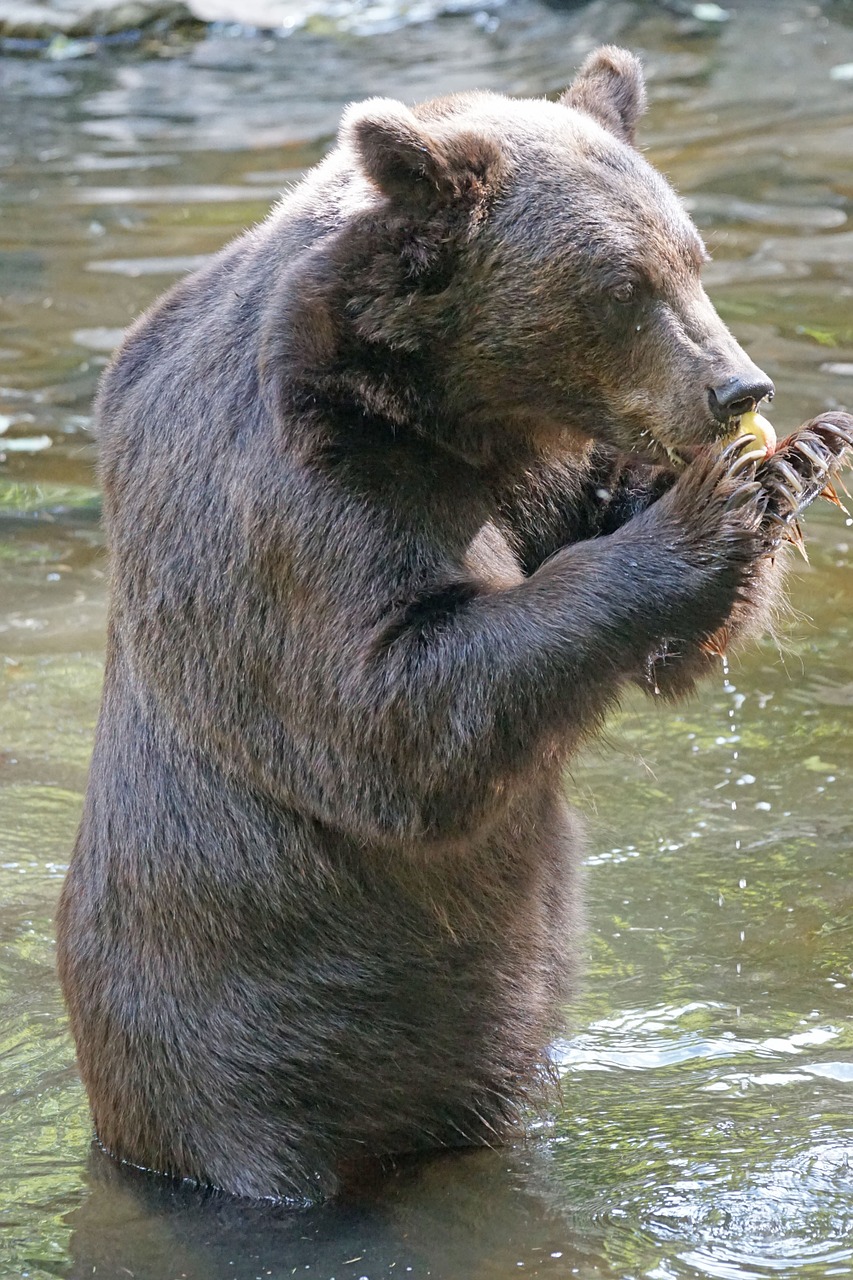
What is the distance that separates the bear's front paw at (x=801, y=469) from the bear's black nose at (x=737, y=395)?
175 millimetres

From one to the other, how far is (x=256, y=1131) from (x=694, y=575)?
199cm

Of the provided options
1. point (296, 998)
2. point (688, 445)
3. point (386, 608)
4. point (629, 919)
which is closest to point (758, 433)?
point (688, 445)

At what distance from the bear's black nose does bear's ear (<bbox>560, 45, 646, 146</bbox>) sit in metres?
1.10

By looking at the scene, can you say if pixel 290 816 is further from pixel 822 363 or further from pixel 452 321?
pixel 822 363

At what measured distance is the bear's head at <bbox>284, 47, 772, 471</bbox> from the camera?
16.0ft

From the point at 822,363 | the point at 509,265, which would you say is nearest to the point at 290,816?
the point at 509,265

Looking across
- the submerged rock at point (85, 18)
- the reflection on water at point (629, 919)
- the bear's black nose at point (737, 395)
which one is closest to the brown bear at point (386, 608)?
the bear's black nose at point (737, 395)

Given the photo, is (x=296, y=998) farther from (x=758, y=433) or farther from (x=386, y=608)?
(x=758, y=433)

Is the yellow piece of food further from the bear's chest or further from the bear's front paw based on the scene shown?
the bear's chest

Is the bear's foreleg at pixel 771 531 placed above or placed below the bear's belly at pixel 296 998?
above

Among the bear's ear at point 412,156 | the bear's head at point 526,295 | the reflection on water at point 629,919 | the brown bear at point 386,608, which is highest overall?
the bear's ear at point 412,156

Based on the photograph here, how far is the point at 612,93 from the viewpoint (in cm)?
558

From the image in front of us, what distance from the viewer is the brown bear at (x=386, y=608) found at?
4738 mm

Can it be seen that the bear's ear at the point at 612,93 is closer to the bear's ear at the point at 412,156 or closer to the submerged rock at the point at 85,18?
the bear's ear at the point at 412,156
